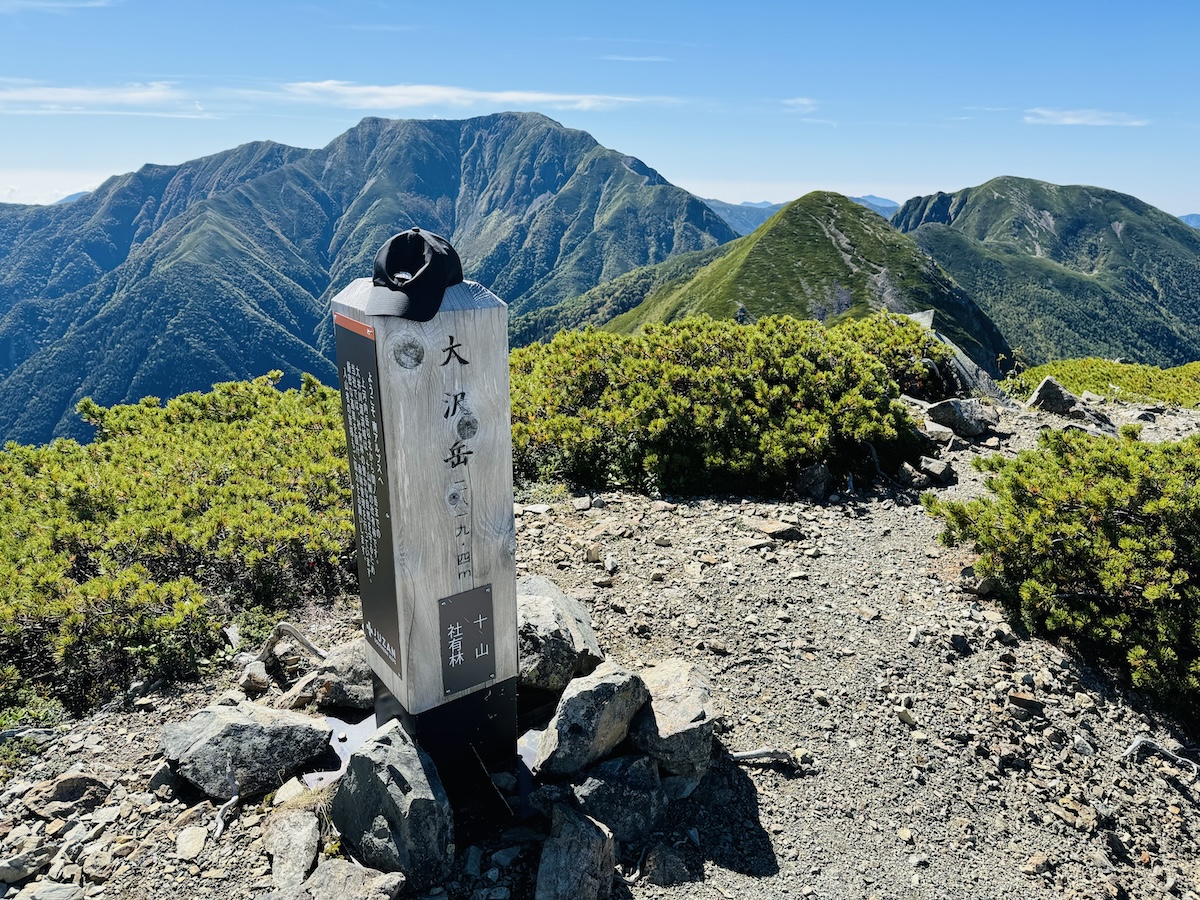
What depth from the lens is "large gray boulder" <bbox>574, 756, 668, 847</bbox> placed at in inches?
194

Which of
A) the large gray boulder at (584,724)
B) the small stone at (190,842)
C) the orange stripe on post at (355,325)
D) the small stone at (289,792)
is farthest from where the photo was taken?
the large gray boulder at (584,724)

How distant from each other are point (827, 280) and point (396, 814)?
130 meters

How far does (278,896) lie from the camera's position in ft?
13.4

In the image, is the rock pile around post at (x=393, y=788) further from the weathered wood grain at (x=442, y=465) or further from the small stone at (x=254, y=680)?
the weathered wood grain at (x=442, y=465)

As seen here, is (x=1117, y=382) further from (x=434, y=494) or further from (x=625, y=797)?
(x=434, y=494)

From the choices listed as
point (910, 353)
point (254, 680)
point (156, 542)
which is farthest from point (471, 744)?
point (910, 353)

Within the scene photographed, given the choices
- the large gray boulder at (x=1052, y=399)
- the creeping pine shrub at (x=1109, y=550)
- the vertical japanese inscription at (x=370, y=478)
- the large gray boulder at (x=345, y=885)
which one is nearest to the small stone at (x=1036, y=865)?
the creeping pine shrub at (x=1109, y=550)

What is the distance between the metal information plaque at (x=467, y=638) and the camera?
4.75 metres

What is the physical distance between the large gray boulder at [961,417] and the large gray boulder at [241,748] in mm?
11257

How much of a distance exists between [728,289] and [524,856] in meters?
122

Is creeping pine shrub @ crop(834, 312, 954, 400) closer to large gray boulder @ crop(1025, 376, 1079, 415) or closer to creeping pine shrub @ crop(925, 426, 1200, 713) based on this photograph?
large gray boulder @ crop(1025, 376, 1079, 415)

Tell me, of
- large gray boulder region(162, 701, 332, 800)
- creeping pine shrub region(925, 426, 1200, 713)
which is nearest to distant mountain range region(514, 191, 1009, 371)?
creeping pine shrub region(925, 426, 1200, 713)

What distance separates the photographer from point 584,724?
5020 millimetres

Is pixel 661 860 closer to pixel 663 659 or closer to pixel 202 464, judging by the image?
pixel 663 659
